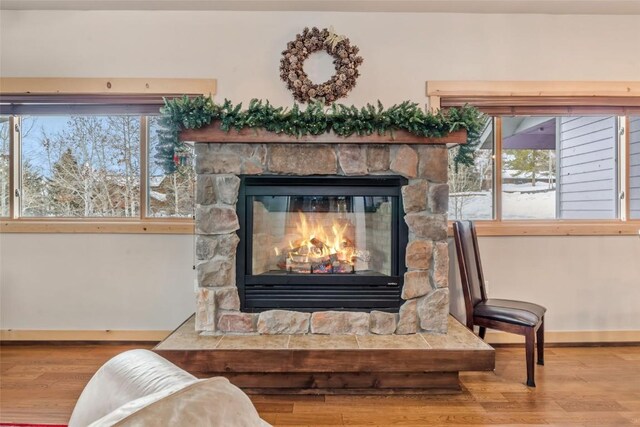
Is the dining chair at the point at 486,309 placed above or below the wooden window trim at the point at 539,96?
below

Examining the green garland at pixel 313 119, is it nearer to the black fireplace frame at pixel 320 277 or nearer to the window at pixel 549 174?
the black fireplace frame at pixel 320 277

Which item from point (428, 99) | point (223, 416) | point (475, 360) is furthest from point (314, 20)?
point (223, 416)

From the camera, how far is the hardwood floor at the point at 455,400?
70.7 inches

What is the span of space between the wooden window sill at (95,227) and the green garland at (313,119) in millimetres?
933

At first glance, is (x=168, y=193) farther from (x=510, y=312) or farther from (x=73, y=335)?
(x=510, y=312)

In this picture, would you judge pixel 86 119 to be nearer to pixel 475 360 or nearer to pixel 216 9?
pixel 216 9

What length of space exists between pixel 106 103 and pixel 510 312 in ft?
10.2

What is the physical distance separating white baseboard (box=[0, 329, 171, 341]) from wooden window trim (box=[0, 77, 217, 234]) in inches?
29.8

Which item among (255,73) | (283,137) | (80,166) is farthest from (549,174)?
(80,166)

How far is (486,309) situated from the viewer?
234 cm

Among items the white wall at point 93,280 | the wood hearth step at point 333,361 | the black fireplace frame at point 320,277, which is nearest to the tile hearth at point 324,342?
the wood hearth step at point 333,361

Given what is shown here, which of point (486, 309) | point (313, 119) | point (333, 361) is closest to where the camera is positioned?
point (333, 361)

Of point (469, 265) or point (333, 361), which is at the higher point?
point (469, 265)

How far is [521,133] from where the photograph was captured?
2.88 m
